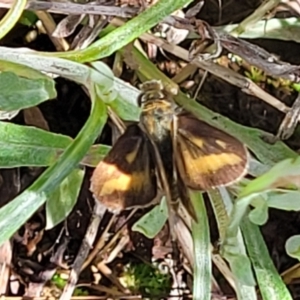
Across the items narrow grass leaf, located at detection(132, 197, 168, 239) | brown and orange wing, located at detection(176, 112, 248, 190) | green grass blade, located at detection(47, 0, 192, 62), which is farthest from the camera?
narrow grass leaf, located at detection(132, 197, 168, 239)

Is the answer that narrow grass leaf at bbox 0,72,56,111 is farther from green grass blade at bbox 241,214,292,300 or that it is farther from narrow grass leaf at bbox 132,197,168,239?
green grass blade at bbox 241,214,292,300

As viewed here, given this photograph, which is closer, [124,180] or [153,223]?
[124,180]

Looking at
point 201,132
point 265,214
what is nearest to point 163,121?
point 201,132

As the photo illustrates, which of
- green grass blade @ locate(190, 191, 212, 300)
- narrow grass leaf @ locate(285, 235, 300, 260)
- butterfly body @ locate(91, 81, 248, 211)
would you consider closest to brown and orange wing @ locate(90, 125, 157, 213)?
butterfly body @ locate(91, 81, 248, 211)

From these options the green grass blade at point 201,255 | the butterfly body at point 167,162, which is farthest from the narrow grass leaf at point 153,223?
the butterfly body at point 167,162

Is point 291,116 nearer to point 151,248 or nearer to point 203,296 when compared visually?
point 203,296

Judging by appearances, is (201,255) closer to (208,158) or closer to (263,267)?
(263,267)

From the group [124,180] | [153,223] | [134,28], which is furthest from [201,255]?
[134,28]
